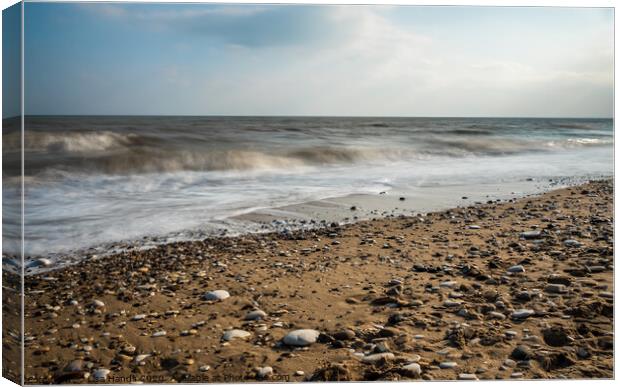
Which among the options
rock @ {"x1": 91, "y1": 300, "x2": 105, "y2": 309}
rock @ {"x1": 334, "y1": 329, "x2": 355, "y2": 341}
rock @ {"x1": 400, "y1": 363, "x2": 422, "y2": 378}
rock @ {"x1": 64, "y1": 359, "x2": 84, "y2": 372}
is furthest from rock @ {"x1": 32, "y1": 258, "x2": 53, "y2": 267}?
rock @ {"x1": 400, "y1": 363, "x2": 422, "y2": 378}

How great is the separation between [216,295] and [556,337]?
6.23 ft

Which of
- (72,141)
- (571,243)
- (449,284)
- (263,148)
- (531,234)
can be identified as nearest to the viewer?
(449,284)

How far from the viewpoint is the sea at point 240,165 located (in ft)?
11.3

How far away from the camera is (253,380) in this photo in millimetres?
2777

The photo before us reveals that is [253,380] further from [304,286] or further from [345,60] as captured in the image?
[345,60]

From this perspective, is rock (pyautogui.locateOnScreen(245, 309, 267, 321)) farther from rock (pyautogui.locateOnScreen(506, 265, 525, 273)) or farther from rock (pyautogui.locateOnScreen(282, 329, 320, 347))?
rock (pyautogui.locateOnScreen(506, 265, 525, 273))

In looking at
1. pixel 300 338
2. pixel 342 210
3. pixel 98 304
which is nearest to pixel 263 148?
pixel 342 210

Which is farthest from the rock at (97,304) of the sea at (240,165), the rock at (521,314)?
the rock at (521,314)

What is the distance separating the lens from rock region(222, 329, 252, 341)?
9.37ft

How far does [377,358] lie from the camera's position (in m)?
2.78

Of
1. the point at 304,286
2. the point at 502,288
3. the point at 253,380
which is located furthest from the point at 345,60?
the point at 253,380

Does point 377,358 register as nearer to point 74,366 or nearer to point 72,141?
point 74,366

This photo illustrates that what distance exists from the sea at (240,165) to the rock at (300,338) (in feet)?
4.86

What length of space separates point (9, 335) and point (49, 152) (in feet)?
3.60
